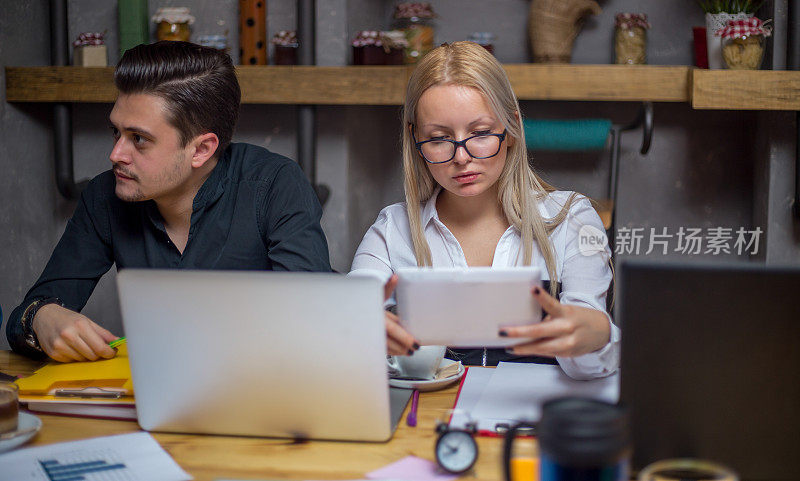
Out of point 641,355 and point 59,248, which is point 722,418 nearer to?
point 641,355

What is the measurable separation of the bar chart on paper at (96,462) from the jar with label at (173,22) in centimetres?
201

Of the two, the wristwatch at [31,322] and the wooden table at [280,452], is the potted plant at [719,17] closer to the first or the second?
the wooden table at [280,452]

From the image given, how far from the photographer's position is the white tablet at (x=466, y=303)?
100 cm

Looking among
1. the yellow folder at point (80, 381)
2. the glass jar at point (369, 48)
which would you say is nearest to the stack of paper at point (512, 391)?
the yellow folder at point (80, 381)

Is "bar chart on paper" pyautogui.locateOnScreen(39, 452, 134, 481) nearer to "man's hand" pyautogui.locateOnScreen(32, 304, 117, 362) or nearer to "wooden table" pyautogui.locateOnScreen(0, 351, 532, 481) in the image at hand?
"wooden table" pyautogui.locateOnScreen(0, 351, 532, 481)

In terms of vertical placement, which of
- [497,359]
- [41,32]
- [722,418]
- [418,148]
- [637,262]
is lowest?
[497,359]

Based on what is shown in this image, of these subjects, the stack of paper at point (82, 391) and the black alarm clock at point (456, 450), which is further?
the stack of paper at point (82, 391)

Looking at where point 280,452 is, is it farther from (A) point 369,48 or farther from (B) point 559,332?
(A) point 369,48

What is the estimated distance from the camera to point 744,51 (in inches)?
99.0

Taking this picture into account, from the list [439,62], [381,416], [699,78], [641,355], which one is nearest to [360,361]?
[381,416]

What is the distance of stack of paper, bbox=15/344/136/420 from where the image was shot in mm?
1200

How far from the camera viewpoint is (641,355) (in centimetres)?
88

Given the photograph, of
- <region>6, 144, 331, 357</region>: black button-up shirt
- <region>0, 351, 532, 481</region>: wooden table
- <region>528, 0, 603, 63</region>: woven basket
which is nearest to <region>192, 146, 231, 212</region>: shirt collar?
<region>6, 144, 331, 357</region>: black button-up shirt

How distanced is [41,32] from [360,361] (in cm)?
248
